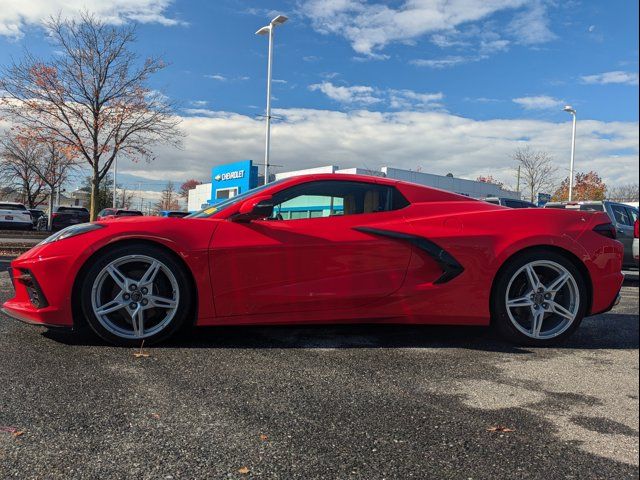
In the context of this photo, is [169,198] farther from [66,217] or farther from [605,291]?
[605,291]

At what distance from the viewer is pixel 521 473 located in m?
1.90

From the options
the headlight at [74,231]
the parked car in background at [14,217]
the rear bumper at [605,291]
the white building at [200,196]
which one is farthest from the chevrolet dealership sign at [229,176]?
the rear bumper at [605,291]

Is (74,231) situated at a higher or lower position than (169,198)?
lower

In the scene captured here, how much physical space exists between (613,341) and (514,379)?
1.63 metres

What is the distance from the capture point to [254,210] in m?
3.68

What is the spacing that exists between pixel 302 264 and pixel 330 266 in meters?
0.21

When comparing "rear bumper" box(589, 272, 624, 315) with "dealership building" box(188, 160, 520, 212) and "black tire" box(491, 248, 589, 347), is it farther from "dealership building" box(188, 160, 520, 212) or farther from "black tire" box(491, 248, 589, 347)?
"dealership building" box(188, 160, 520, 212)

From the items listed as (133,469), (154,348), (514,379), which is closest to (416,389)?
(514,379)

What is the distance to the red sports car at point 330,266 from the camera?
358 cm

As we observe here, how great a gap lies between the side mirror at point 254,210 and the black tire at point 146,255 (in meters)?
0.58

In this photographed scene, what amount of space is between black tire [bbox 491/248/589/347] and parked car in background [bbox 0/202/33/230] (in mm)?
23062

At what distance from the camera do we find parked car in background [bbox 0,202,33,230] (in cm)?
2156

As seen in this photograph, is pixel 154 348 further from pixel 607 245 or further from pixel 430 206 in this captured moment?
pixel 607 245

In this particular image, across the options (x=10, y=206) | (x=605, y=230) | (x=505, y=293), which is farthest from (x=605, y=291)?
(x=10, y=206)
